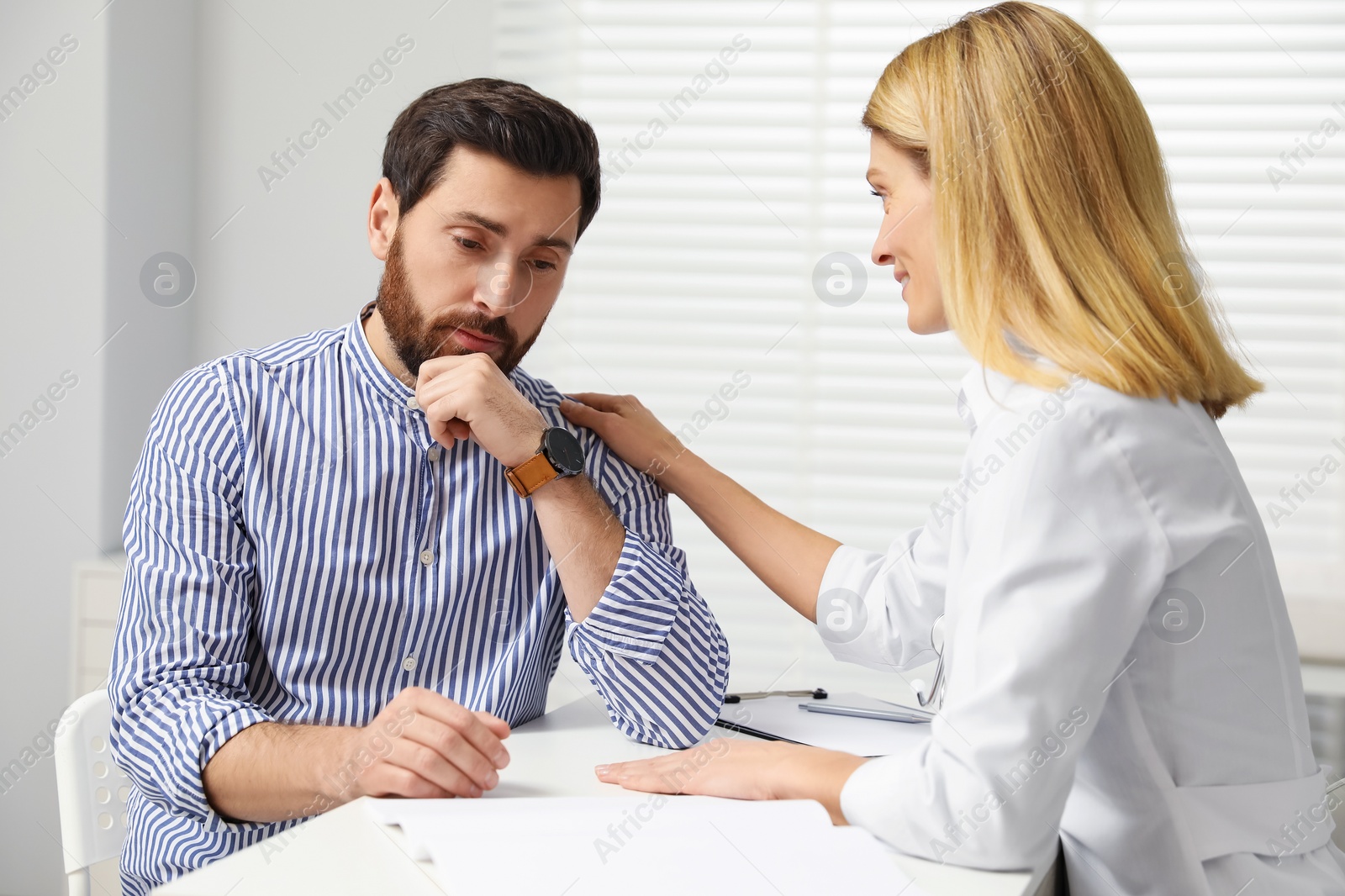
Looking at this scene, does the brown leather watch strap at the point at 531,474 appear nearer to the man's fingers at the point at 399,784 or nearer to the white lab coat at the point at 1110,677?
the man's fingers at the point at 399,784

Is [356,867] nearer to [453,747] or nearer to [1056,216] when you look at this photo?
[453,747]

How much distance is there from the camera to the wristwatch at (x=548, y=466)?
1.37 metres

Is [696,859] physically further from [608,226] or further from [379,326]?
[608,226]

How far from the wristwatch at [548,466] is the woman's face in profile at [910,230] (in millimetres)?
456

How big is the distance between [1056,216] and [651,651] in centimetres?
68

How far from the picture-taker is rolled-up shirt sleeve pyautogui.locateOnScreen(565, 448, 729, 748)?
130 centimetres

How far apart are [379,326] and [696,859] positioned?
923 mm

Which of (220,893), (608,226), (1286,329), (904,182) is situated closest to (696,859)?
(220,893)

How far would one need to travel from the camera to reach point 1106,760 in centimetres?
102

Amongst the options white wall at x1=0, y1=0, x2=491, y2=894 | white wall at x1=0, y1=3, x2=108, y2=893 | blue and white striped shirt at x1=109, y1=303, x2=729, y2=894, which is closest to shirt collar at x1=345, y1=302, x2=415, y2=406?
blue and white striped shirt at x1=109, y1=303, x2=729, y2=894

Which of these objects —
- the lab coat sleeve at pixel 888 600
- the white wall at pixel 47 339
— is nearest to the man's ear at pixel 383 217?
the lab coat sleeve at pixel 888 600

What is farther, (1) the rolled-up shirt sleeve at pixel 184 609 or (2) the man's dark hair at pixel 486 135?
(2) the man's dark hair at pixel 486 135

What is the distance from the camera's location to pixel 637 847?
2.88ft

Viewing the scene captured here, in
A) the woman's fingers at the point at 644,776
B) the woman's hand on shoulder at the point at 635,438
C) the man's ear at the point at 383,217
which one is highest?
the man's ear at the point at 383,217
